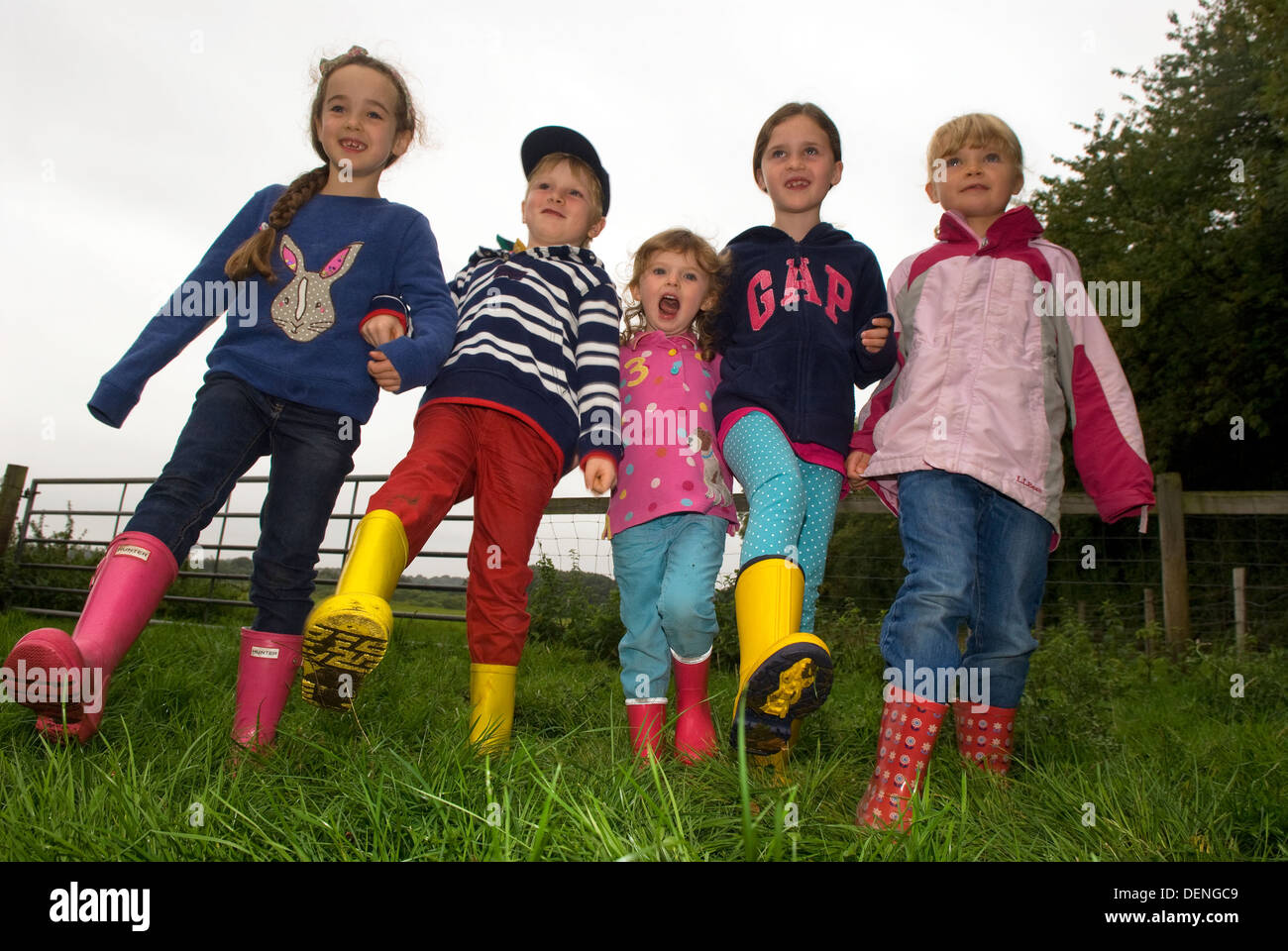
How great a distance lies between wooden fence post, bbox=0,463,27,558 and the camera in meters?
9.41

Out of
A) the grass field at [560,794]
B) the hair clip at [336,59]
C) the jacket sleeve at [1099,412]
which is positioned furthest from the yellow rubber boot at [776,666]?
the hair clip at [336,59]

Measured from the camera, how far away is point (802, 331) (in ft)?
8.84

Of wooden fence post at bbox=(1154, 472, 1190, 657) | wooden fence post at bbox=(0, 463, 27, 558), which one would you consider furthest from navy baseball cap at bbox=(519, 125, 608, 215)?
wooden fence post at bbox=(0, 463, 27, 558)

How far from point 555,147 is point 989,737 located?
7.69 feet

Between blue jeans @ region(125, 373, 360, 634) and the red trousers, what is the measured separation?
0.88 ft

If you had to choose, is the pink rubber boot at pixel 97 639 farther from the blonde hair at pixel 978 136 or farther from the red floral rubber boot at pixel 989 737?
the blonde hair at pixel 978 136

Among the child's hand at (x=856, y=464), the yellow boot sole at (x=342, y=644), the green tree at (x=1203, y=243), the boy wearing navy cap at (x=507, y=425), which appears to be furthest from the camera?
the green tree at (x=1203, y=243)

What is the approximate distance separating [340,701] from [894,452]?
161cm

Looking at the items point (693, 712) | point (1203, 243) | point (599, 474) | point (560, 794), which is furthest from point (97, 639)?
point (1203, 243)

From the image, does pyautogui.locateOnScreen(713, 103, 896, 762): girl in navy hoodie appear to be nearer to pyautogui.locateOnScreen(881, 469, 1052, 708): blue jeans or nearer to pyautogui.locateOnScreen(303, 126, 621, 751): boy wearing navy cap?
pyautogui.locateOnScreen(881, 469, 1052, 708): blue jeans

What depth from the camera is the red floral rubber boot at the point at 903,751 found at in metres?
2.09

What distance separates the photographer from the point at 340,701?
194cm

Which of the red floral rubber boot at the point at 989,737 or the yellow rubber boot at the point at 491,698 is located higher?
the yellow rubber boot at the point at 491,698
